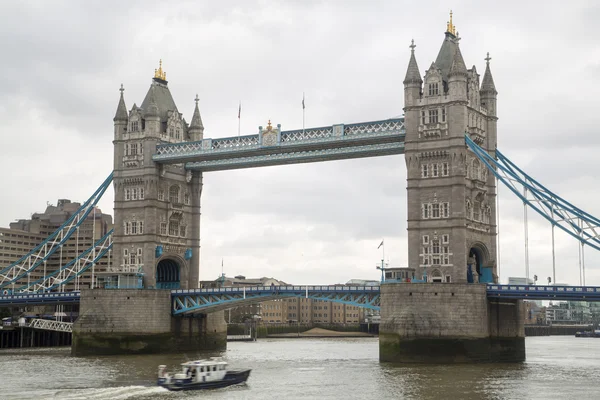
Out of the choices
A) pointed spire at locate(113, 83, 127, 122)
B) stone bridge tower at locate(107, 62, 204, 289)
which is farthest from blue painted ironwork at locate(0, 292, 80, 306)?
pointed spire at locate(113, 83, 127, 122)

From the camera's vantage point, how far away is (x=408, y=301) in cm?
7738

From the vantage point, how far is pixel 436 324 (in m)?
75.9

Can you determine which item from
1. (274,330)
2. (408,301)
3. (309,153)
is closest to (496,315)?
(408,301)

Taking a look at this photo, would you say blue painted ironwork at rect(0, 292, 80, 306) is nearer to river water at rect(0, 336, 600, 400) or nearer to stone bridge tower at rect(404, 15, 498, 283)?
river water at rect(0, 336, 600, 400)

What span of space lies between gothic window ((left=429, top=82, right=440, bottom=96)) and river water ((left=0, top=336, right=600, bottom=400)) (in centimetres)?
2559

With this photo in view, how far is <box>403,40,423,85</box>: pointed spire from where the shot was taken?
278 ft

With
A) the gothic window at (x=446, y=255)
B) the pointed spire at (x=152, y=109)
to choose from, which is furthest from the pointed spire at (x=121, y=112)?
the gothic window at (x=446, y=255)

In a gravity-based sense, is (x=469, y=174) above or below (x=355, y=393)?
above

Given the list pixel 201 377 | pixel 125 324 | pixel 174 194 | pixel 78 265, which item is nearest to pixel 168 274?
pixel 174 194

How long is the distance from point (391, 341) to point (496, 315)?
10.7m

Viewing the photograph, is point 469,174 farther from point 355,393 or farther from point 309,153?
point 355,393

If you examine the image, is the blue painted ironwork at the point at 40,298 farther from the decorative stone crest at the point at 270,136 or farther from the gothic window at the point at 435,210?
the gothic window at the point at 435,210

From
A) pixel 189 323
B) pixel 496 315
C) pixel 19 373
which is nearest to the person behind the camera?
pixel 19 373

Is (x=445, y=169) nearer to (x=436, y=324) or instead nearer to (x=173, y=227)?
(x=436, y=324)
